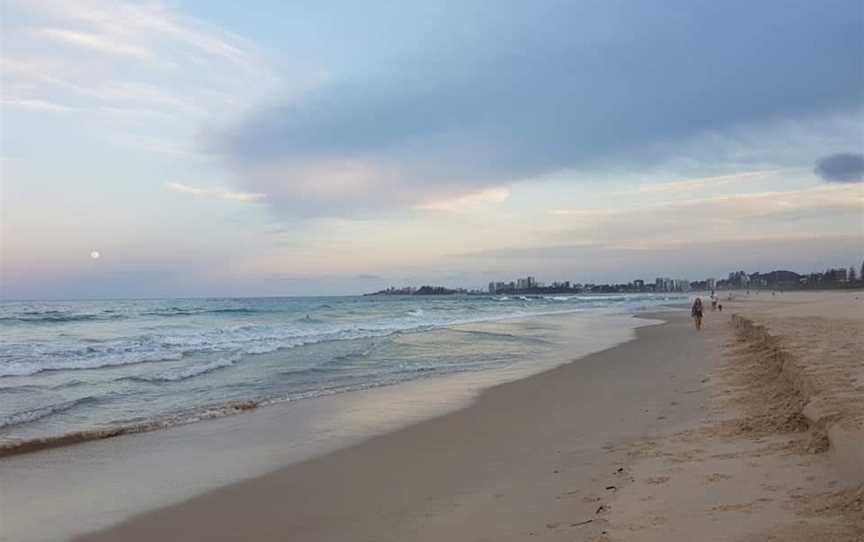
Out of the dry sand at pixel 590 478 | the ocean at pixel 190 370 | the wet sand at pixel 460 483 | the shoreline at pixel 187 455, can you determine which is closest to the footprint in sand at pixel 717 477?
the dry sand at pixel 590 478

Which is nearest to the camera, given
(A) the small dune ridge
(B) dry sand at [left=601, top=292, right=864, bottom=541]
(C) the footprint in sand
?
(B) dry sand at [left=601, top=292, right=864, bottom=541]

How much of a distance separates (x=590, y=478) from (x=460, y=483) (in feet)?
4.39

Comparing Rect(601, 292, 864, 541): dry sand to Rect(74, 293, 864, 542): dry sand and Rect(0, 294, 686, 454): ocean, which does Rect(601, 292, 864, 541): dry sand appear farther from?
Rect(0, 294, 686, 454): ocean

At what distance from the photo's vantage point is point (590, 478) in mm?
6523

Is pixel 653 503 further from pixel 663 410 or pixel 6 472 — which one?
pixel 6 472

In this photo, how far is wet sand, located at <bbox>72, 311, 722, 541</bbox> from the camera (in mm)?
5516

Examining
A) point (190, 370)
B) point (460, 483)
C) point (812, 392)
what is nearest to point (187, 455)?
point (460, 483)

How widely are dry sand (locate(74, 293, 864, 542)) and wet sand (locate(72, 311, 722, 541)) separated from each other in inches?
0.9

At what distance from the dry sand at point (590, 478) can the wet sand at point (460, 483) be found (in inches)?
0.9

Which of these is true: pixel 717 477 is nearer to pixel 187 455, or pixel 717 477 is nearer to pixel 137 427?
pixel 187 455

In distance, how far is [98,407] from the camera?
40.1 ft

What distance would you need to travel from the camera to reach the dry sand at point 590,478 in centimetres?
482

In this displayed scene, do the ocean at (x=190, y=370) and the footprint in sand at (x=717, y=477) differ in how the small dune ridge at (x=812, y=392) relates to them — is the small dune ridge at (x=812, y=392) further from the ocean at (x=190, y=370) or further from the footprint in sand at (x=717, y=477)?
the ocean at (x=190, y=370)

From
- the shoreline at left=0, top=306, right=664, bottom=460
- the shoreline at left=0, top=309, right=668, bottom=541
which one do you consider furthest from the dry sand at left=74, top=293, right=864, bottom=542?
the shoreline at left=0, top=306, right=664, bottom=460
